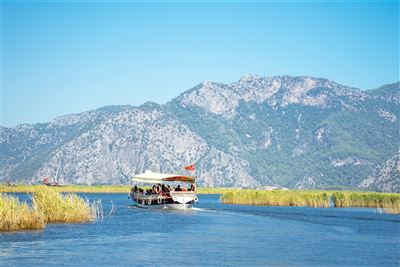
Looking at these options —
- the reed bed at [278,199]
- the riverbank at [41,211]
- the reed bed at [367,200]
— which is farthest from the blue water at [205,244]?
the reed bed at [278,199]

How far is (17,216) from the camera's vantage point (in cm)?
5106

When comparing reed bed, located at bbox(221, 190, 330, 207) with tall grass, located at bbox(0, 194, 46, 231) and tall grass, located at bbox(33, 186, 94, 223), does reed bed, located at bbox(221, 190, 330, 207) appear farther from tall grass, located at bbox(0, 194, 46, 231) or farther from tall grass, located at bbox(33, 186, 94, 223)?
tall grass, located at bbox(0, 194, 46, 231)

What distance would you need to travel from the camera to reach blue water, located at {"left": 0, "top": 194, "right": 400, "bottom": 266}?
40.6 m

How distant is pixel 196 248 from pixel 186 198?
50015 mm

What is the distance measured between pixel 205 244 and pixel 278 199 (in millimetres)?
58299

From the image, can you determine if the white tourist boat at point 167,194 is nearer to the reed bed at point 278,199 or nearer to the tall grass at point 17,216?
the reed bed at point 278,199

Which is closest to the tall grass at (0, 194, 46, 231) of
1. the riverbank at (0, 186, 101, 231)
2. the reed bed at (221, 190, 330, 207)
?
the riverbank at (0, 186, 101, 231)

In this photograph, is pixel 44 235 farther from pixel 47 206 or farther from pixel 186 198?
pixel 186 198

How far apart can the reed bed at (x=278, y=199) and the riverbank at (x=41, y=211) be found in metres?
46.7

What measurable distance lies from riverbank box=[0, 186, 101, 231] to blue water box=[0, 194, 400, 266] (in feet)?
3.19

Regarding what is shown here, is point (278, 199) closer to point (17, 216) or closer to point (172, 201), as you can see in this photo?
point (172, 201)

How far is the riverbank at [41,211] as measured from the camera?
50.3 meters

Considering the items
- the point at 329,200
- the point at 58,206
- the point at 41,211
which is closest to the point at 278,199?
the point at 329,200

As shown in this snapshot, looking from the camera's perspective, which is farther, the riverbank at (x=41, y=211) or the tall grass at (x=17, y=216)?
the riverbank at (x=41, y=211)
